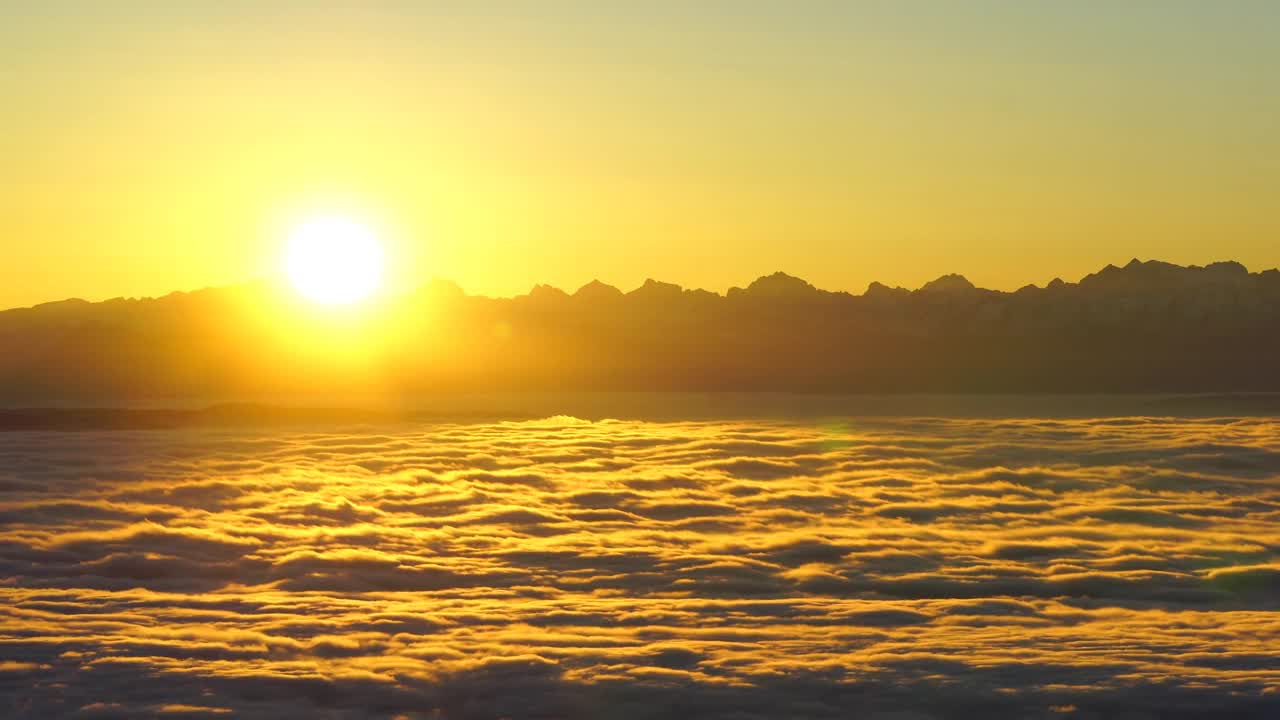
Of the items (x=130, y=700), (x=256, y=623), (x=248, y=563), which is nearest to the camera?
(x=130, y=700)

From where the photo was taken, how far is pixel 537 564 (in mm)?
24672

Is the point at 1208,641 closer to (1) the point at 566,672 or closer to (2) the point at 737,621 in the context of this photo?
(2) the point at 737,621

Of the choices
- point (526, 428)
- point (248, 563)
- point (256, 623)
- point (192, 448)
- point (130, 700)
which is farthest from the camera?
point (526, 428)

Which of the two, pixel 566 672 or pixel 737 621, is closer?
pixel 566 672

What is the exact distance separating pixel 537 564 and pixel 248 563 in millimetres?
5368

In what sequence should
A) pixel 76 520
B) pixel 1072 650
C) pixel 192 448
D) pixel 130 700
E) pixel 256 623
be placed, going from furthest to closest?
pixel 192 448
pixel 76 520
pixel 256 623
pixel 1072 650
pixel 130 700

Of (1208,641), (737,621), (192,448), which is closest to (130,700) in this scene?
(737,621)

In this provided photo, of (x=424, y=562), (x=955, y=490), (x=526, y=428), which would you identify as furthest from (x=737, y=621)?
(x=526, y=428)

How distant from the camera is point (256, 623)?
18.5 m

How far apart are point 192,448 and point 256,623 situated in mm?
34581

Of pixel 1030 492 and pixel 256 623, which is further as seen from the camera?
pixel 1030 492

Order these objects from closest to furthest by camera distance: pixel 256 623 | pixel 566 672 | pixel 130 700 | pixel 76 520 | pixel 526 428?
pixel 130 700
pixel 566 672
pixel 256 623
pixel 76 520
pixel 526 428

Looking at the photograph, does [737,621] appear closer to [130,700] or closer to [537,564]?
[537,564]

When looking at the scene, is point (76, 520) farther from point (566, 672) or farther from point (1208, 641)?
point (1208, 641)
